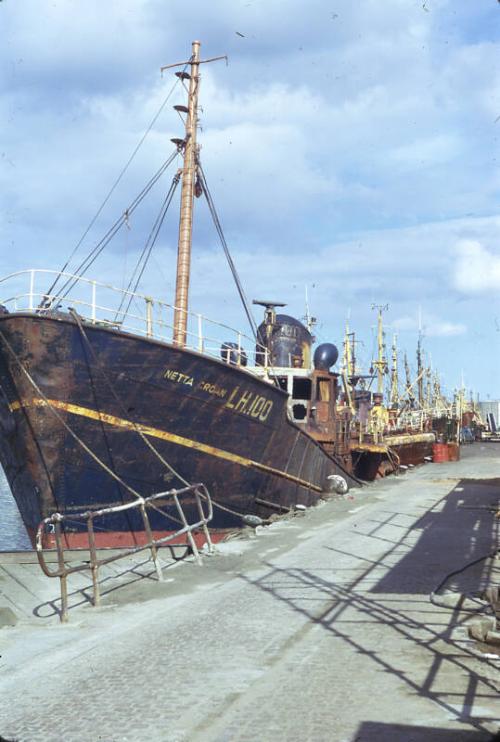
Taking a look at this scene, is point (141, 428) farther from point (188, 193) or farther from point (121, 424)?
point (188, 193)

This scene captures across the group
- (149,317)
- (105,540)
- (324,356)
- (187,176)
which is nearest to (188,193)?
(187,176)

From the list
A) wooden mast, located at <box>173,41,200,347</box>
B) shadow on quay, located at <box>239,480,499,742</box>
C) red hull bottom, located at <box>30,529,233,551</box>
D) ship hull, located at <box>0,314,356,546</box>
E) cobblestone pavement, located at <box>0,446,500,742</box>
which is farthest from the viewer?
wooden mast, located at <box>173,41,200,347</box>

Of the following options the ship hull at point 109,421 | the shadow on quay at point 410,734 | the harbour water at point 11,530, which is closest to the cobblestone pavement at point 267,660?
the shadow on quay at point 410,734

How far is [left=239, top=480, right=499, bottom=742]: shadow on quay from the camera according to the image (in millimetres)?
5090

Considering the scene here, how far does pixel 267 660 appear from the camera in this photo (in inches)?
243

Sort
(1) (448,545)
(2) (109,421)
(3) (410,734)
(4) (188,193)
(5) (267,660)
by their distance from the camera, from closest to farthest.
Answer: (3) (410,734), (5) (267,660), (1) (448,545), (2) (109,421), (4) (188,193)

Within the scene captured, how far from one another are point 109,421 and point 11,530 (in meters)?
16.2

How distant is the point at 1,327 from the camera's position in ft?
40.0

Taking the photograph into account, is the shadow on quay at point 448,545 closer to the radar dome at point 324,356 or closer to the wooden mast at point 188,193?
the wooden mast at point 188,193

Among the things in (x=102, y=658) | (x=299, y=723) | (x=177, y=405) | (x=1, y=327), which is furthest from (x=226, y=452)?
(x=299, y=723)

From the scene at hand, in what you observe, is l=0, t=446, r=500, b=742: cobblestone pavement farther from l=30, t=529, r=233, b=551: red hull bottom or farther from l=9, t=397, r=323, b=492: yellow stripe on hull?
l=9, t=397, r=323, b=492: yellow stripe on hull

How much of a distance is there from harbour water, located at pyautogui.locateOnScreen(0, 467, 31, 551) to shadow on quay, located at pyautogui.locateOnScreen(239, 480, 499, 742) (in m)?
12.1

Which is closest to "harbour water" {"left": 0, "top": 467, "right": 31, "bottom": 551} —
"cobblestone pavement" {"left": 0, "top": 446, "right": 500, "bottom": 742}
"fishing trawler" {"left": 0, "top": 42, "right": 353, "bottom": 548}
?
"fishing trawler" {"left": 0, "top": 42, "right": 353, "bottom": 548}

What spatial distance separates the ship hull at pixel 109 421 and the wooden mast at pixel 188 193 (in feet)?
13.3
